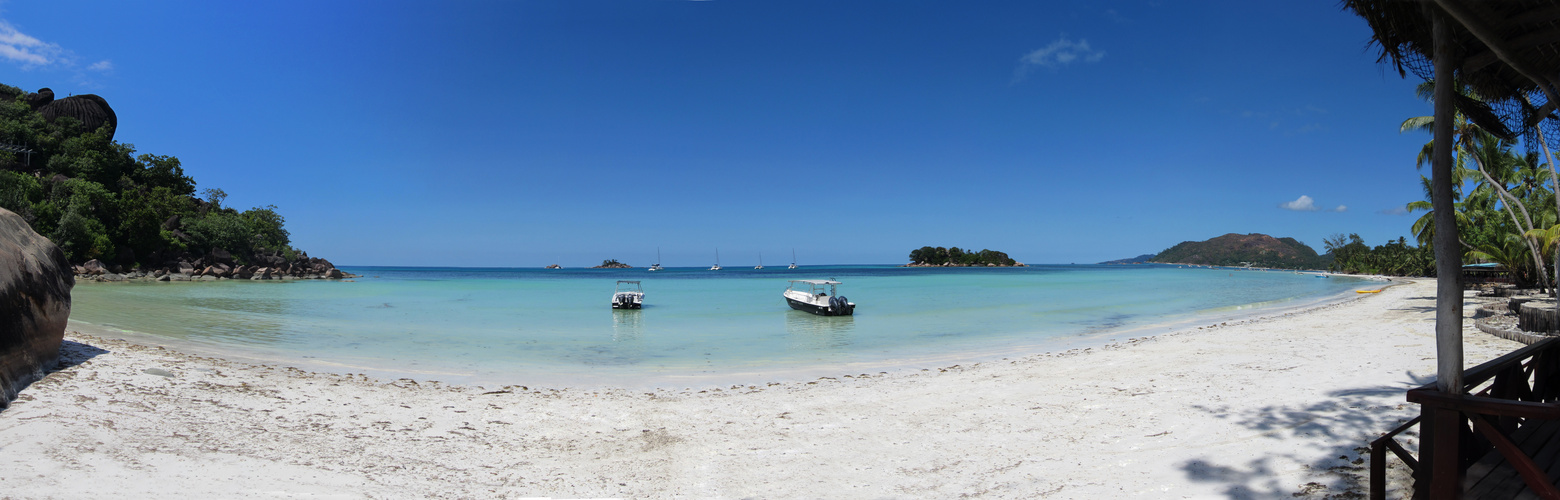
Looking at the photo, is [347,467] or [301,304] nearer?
[347,467]

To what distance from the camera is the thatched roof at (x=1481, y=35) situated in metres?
3.19

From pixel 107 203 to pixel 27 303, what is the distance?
187ft

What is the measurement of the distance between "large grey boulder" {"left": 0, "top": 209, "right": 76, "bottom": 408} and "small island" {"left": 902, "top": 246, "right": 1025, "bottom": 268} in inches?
6722

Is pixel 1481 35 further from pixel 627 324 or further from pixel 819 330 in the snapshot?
pixel 627 324

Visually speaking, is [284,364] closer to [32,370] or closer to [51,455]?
[32,370]

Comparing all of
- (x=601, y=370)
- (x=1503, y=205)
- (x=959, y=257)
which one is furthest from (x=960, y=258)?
(x=601, y=370)

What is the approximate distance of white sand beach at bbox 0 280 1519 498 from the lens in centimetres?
460

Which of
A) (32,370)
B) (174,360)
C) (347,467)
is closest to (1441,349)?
(347,467)

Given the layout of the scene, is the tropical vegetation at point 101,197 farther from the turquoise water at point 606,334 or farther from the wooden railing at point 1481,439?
the wooden railing at point 1481,439

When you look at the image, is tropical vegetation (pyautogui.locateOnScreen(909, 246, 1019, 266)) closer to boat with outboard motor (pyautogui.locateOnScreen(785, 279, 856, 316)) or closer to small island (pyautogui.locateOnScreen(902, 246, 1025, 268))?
small island (pyautogui.locateOnScreen(902, 246, 1025, 268))

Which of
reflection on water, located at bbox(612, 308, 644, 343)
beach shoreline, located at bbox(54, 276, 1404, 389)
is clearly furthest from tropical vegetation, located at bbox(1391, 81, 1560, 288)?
reflection on water, located at bbox(612, 308, 644, 343)

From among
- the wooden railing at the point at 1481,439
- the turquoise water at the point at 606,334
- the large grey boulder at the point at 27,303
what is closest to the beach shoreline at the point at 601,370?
the turquoise water at the point at 606,334

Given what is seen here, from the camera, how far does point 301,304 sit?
29000 millimetres

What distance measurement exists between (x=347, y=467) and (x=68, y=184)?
62406 mm
